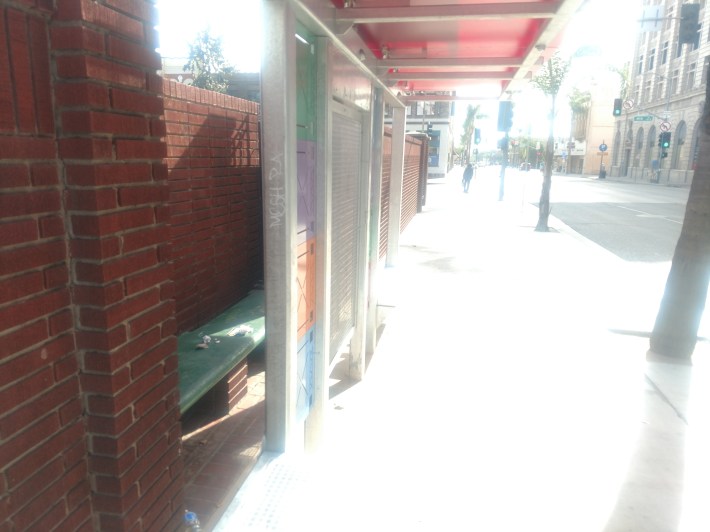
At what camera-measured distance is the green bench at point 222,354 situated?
3.28m

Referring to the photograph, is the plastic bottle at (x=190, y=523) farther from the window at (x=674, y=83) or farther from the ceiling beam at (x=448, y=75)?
the window at (x=674, y=83)

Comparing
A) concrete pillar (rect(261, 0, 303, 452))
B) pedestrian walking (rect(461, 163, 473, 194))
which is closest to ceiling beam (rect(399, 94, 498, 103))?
concrete pillar (rect(261, 0, 303, 452))

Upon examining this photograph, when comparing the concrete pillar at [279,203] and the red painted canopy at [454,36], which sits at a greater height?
the red painted canopy at [454,36]

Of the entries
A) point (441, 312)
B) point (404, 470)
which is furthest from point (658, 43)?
point (404, 470)

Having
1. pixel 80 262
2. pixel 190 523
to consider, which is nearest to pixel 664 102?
pixel 190 523

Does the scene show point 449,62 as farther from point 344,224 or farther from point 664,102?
point 664,102

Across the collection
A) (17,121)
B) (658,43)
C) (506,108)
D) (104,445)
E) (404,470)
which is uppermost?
(658,43)

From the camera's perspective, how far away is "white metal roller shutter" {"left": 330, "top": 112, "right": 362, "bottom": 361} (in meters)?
3.67

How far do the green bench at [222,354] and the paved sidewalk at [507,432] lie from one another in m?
0.67

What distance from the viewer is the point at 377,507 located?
10.5 ft

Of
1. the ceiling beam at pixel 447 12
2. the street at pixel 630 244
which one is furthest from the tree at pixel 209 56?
the ceiling beam at pixel 447 12

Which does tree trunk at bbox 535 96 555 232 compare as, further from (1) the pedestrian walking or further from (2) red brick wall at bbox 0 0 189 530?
(2) red brick wall at bbox 0 0 189 530

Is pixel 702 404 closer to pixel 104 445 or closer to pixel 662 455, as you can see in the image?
pixel 662 455

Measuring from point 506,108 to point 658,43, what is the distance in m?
41.7
